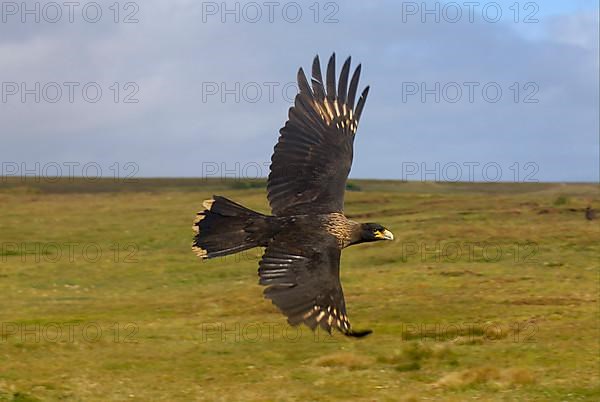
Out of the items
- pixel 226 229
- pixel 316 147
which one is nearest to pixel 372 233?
pixel 316 147

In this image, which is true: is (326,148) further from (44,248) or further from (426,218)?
(426,218)

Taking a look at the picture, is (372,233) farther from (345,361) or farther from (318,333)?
(318,333)

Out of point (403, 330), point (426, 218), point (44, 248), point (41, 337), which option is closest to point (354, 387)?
point (403, 330)

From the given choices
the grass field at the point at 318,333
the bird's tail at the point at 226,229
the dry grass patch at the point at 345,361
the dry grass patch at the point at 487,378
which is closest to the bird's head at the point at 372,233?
the bird's tail at the point at 226,229

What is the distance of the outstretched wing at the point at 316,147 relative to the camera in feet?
50.2

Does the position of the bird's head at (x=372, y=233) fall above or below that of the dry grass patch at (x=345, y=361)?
above

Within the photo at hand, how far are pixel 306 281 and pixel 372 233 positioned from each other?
82.6 inches

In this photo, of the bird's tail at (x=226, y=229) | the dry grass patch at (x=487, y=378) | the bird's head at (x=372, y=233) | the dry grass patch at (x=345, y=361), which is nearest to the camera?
the bird's tail at (x=226, y=229)

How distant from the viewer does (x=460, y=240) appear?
56.4 m

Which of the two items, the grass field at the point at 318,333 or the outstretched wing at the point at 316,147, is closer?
the outstretched wing at the point at 316,147

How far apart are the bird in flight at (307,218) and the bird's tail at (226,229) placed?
1 cm

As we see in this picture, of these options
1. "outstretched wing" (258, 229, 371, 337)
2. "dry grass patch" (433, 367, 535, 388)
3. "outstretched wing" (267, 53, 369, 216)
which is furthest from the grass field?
"outstretched wing" (258, 229, 371, 337)

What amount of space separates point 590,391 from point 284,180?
14.1 meters

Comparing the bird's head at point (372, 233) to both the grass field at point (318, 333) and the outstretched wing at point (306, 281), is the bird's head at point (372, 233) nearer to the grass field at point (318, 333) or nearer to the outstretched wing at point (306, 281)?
the outstretched wing at point (306, 281)
